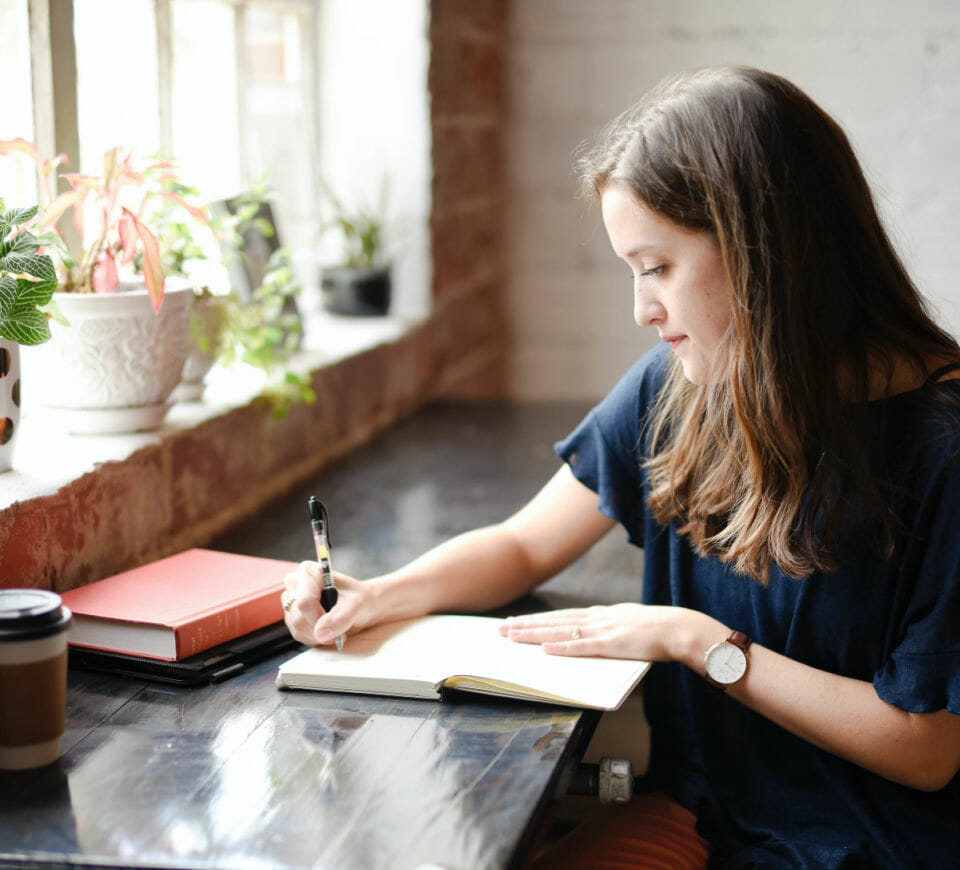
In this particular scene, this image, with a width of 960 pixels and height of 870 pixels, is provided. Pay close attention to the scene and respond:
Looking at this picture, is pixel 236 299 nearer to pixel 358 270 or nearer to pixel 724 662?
pixel 358 270

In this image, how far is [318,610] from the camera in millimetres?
1231

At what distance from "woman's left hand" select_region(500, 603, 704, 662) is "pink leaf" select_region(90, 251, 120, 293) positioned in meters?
0.63

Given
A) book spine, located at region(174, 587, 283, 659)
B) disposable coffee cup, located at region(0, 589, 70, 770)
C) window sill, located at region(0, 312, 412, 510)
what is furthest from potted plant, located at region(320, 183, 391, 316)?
disposable coffee cup, located at region(0, 589, 70, 770)

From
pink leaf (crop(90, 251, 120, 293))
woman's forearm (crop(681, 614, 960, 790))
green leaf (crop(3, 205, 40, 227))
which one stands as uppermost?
green leaf (crop(3, 205, 40, 227))

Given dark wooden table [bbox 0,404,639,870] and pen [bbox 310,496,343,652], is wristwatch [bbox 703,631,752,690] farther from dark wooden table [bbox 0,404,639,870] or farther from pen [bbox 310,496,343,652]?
pen [bbox 310,496,343,652]

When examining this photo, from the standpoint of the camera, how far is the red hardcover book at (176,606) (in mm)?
1188

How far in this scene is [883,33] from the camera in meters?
2.99

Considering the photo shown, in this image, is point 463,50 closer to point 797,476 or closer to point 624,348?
point 624,348

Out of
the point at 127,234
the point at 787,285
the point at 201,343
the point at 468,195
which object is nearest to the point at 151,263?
the point at 127,234

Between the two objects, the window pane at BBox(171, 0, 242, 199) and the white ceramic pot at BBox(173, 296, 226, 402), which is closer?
the white ceramic pot at BBox(173, 296, 226, 402)

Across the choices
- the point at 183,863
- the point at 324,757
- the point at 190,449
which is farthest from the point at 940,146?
the point at 183,863

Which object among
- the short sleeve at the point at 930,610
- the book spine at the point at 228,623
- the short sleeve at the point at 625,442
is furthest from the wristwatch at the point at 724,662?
the book spine at the point at 228,623

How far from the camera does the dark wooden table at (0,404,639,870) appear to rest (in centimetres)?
86

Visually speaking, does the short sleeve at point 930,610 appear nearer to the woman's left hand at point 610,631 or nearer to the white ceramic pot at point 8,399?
the woman's left hand at point 610,631
